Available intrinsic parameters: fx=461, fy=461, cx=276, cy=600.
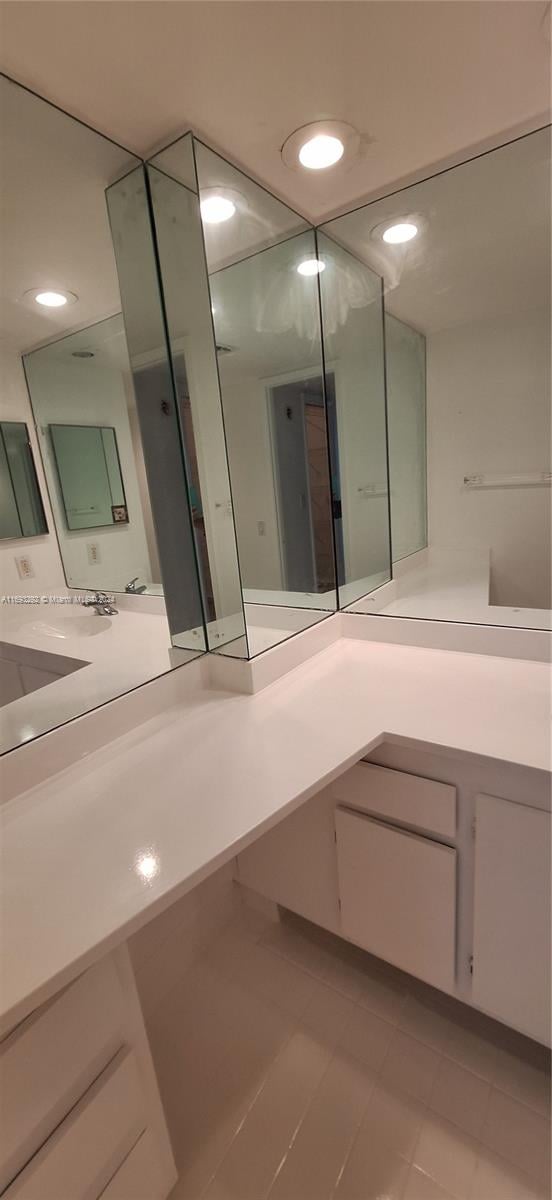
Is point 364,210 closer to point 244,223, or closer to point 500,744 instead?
point 244,223

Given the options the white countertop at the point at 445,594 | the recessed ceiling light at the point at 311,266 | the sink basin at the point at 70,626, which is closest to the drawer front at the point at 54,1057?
the sink basin at the point at 70,626

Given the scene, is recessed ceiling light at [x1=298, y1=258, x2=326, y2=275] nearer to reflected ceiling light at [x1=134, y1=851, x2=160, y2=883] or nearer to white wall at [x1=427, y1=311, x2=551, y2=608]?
white wall at [x1=427, y1=311, x2=551, y2=608]

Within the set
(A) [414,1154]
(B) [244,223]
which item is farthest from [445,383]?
(A) [414,1154]

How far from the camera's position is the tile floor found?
1.01 meters

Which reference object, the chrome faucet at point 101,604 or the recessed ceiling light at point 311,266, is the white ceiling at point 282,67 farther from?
the chrome faucet at point 101,604

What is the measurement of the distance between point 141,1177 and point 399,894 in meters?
0.74

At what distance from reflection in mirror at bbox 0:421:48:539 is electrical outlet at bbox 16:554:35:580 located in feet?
0.19

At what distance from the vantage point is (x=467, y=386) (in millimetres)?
1635

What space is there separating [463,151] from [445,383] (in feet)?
2.11

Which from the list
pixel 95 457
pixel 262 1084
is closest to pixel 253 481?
pixel 95 457

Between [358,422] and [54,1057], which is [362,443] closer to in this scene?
[358,422]

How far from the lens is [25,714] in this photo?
3.40ft

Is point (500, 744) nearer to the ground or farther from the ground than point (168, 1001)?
farther from the ground

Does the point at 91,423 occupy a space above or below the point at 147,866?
above
